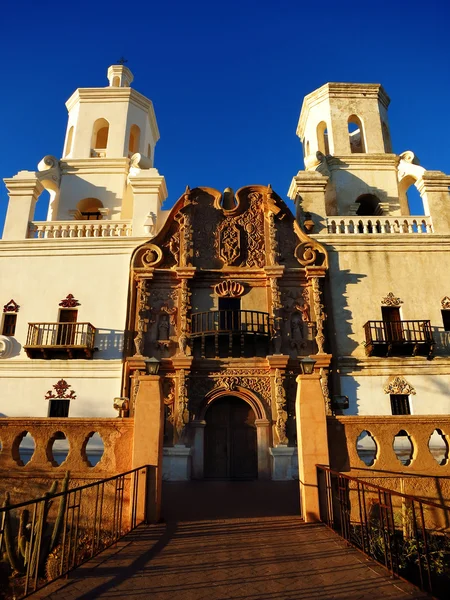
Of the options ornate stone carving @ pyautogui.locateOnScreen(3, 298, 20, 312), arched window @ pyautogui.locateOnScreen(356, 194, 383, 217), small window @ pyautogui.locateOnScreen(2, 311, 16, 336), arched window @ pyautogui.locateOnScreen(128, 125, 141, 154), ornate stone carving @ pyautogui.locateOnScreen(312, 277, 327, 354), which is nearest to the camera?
ornate stone carving @ pyautogui.locateOnScreen(312, 277, 327, 354)

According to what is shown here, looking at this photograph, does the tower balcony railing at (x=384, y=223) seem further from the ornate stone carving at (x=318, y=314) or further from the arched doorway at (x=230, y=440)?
the arched doorway at (x=230, y=440)

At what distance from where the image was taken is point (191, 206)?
20.2 metres

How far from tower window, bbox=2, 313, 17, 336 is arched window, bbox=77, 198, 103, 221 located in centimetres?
638

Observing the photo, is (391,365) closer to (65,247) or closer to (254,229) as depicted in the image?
(254,229)

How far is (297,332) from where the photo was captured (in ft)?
60.5

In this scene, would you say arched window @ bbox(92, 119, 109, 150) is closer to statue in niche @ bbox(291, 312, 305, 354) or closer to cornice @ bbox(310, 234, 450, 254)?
cornice @ bbox(310, 234, 450, 254)

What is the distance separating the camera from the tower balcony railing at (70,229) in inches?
801

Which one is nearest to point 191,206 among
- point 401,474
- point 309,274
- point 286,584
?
point 309,274

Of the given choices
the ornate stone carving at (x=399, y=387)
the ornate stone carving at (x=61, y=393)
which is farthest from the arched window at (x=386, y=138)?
the ornate stone carving at (x=61, y=393)

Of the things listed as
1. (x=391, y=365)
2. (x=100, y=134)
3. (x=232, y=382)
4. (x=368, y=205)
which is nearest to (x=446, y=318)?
(x=391, y=365)

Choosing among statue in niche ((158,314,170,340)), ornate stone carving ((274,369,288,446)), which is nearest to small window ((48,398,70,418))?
statue in niche ((158,314,170,340))

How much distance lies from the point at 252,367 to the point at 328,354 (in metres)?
2.86

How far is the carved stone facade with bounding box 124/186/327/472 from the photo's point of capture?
17406 millimetres

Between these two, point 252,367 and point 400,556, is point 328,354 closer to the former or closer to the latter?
point 252,367
